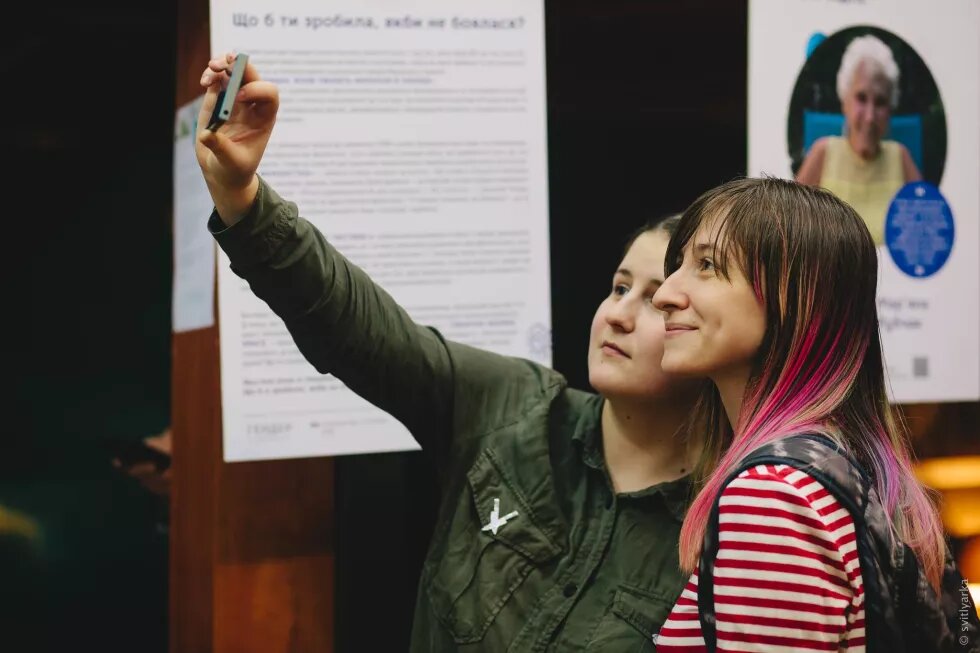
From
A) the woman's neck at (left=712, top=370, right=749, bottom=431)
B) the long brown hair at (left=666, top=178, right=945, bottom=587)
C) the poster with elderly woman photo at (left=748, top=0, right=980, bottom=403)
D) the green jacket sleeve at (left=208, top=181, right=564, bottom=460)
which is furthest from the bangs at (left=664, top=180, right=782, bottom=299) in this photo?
the poster with elderly woman photo at (left=748, top=0, right=980, bottom=403)

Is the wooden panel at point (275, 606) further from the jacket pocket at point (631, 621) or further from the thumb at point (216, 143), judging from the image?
the thumb at point (216, 143)

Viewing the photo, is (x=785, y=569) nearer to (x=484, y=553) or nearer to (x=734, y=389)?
(x=734, y=389)

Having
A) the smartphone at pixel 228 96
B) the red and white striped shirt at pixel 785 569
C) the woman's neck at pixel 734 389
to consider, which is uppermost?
the smartphone at pixel 228 96

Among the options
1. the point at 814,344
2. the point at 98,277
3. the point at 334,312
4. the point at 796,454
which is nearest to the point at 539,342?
the point at 334,312

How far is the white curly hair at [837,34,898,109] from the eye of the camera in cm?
229

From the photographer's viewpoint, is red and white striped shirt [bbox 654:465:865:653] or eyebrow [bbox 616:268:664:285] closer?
red and white striped shirt [bbox 654:465:865:653]

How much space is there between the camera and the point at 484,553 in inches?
64.8

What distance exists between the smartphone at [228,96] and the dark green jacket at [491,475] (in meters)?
0.12

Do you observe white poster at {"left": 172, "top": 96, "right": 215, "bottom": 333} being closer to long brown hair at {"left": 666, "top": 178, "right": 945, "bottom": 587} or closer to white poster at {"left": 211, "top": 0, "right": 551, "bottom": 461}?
white poster at {"left": 211, "top": 0, "right": 551, "bottom": 461}

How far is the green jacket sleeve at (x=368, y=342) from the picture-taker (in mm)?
1435

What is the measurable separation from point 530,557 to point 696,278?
1.87 ft

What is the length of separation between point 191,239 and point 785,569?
155 cm

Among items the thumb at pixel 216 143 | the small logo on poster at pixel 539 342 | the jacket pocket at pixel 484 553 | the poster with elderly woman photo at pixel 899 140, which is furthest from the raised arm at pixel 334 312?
the poster with elderly woman photo at pixel 899 140

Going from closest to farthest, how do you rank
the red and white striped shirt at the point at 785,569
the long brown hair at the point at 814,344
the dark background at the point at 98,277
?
the red and white striped shirt at the point at 785,569, the long brown hair at the point at 814,344, the dark background at the point at 98,277
